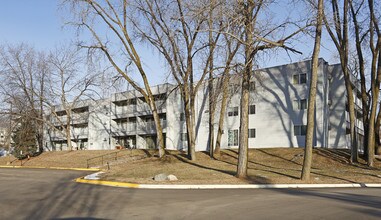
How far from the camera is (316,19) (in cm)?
1570

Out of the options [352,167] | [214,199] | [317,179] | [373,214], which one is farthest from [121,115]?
[373,214]

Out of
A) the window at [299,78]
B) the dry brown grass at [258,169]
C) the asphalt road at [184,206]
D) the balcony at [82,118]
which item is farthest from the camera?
the balcony at [82,118]

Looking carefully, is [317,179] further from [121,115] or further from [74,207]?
[121,115]

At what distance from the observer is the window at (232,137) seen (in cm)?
3984

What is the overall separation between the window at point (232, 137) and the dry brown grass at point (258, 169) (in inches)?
272

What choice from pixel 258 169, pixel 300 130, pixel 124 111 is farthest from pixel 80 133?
pixel 258 169

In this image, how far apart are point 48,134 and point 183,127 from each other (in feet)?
112

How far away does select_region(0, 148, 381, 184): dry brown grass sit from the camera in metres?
17.5

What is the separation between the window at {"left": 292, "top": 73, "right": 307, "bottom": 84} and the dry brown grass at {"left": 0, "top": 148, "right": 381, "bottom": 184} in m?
7.55

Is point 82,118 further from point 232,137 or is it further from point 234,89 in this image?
point 234,89

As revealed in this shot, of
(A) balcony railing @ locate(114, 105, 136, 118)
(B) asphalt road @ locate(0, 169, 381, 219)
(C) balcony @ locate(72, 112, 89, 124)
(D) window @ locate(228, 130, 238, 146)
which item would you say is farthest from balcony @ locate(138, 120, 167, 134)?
(B) asphalt road @ locate(0, 169, 381, 219)

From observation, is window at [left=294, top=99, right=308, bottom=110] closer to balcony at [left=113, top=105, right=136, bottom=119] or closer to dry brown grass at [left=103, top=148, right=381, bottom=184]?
dry brown grass at [left=103, top=148, right=381, bottom=184]

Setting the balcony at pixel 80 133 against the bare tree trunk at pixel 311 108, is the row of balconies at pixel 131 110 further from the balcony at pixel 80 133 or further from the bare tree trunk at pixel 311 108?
the bare tree trunk at pixel 311 108

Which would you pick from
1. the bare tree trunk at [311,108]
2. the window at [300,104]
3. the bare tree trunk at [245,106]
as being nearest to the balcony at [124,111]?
the window at [300,104]
